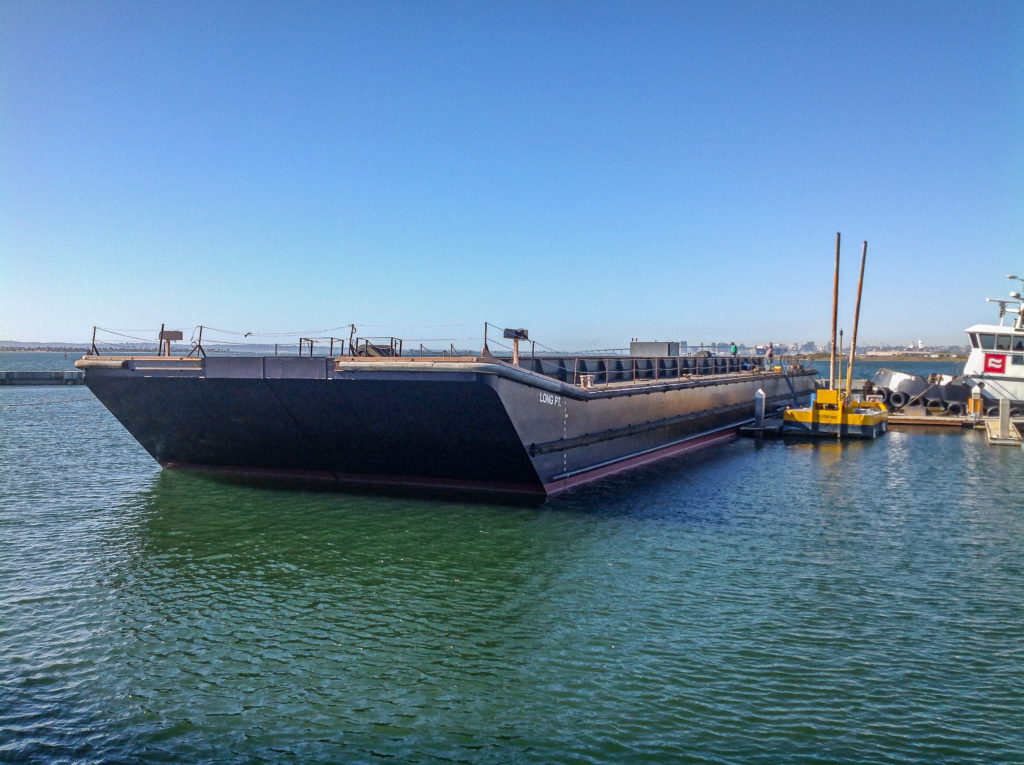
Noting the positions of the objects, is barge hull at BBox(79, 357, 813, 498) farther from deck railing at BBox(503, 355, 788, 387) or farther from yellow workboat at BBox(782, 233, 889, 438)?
yellow workboat at BBox(782, 233, 889, 438)

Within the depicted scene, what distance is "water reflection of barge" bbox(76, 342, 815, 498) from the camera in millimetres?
16359

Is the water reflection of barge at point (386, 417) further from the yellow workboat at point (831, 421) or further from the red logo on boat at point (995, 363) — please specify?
the red logo on boat at point (995, 363)

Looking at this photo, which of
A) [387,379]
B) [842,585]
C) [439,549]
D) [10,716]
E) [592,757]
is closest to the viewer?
[592,757]

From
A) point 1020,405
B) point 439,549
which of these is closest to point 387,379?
point 439,549

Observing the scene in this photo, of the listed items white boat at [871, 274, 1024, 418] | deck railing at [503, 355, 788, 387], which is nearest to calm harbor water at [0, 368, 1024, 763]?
deck railing at [503, 355, 788, 387]

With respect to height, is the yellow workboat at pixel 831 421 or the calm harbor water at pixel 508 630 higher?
the yellow workboat at pixel 831 421

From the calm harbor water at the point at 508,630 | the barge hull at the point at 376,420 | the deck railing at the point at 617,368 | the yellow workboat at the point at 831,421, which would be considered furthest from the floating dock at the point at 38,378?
the yellow workboat at the point at 831,421

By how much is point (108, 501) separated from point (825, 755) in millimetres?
17071

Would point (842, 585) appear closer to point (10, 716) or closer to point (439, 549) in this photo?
point (439, 549)

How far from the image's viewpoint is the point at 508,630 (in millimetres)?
9961

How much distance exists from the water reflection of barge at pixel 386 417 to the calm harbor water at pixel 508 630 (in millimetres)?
1390

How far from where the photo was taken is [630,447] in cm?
2384

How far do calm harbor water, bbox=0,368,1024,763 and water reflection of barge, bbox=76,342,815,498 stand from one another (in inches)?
54.7

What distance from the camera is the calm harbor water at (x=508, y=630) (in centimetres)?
720
